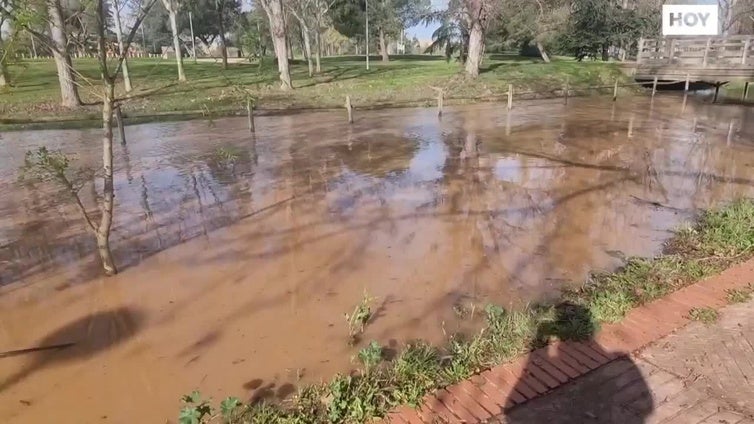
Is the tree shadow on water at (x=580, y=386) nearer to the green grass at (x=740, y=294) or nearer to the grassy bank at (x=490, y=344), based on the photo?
the grassy bank at (x=490, y=344)

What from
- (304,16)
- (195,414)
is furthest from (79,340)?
(304,16)

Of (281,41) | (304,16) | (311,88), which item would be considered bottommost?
(311,88)

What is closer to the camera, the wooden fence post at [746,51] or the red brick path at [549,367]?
the red brick path at [549,367]

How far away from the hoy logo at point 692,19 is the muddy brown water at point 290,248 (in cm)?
1551

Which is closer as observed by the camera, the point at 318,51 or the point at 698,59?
the point at 698,59

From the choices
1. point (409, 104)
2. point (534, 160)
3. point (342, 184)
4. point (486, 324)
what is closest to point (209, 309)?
point (486, 324)

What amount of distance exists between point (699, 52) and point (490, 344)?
26.8 metres

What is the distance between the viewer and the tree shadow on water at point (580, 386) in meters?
3.09

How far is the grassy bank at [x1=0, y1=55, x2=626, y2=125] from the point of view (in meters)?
19.9

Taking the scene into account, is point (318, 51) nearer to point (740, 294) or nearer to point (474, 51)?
point (474, 51)

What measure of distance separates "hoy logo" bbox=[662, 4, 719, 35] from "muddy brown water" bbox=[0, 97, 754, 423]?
15.5m

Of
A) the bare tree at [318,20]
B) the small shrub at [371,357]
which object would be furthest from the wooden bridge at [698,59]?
the small shrub at [371,357]

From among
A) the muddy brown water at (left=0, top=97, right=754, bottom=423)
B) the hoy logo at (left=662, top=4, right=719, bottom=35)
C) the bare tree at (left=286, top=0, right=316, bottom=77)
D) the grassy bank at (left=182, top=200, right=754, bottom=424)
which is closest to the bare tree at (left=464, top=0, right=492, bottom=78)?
the hoy logo at (left=662, top=4, right=719, bottom=35)

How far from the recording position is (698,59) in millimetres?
24797
